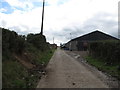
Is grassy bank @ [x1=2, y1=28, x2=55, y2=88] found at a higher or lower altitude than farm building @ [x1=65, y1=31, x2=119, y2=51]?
lower

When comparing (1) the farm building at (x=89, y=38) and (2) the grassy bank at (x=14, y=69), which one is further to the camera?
(1) the farm building at (x=89, y=38)

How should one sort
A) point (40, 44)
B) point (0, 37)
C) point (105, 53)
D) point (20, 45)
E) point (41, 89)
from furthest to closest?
1. point (40, 44)
2. point (105, 53)
3. point (20, 45)
4. point (0, 37)
5. point (41, 89)

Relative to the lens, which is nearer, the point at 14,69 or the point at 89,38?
the point at 14,69

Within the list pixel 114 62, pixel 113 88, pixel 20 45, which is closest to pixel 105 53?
pixel 114 62

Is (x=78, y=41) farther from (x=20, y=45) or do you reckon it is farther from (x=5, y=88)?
(x=5, y=88)

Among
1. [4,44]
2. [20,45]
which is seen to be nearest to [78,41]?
[20,45]

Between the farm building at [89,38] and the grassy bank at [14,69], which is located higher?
the farm building at [89,38]

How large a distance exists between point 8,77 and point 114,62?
9.89 m

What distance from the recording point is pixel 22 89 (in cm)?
750

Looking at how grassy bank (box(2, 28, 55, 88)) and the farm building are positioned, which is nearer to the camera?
grassy bank (box(2, 28, 55, 88))

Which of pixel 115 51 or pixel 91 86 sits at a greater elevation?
pixel 115 51

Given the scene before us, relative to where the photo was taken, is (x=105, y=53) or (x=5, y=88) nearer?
(x=5, y=88)

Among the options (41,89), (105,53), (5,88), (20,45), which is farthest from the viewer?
(105,53)

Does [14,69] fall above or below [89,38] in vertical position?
below
